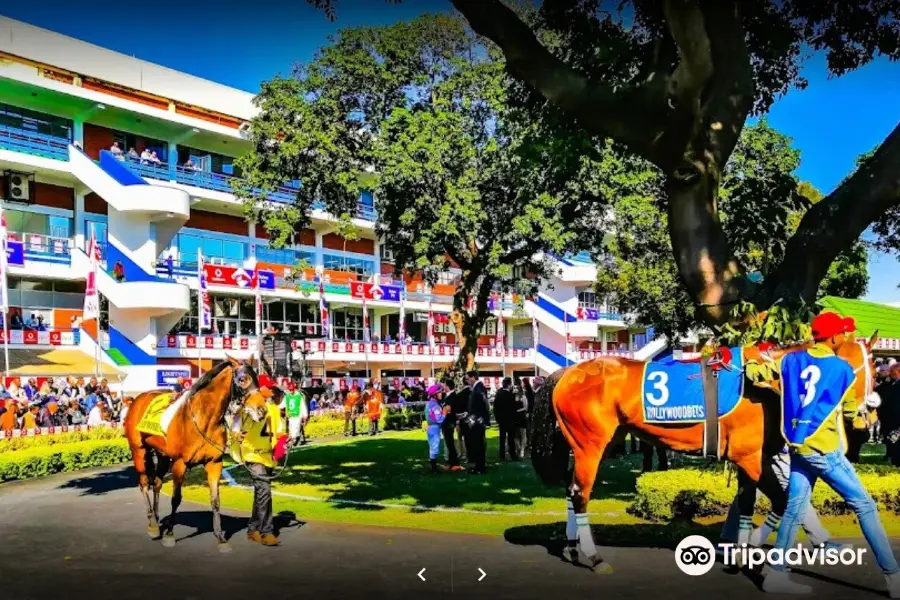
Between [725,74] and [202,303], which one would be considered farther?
[202,303]

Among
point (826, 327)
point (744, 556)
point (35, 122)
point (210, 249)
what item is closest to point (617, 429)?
point (744, 556)

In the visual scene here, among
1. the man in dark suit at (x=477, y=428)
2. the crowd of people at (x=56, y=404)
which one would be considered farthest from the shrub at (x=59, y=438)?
the man in dark suit at (x=477, y=428)

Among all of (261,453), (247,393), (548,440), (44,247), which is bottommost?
(261,453)

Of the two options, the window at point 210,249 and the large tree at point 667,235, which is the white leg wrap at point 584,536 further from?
the window at point 210,249

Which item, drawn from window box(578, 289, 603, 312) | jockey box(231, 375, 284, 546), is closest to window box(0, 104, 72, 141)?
jockey box(231, 375, 284, 546)

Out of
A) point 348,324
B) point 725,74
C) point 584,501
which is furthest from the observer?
point 348,324

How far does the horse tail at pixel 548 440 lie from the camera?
357 inches

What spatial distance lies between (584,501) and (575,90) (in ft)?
14.1

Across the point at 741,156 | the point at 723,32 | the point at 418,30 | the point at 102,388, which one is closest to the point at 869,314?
the point at 741,156

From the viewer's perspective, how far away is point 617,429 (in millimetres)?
8602

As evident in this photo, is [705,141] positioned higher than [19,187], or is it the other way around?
[19,187]

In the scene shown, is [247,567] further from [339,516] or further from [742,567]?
[742,567]

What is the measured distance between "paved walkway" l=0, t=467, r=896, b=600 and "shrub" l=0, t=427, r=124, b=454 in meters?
10.3

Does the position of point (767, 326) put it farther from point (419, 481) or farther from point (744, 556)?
point (419, 481)
